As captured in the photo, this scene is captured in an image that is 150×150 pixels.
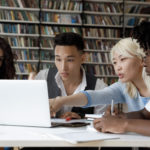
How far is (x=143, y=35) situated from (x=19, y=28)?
392 centimetres

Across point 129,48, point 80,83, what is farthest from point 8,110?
point 80,83

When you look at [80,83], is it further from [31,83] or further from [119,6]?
[119,6]

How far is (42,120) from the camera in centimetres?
145

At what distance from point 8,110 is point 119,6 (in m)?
4.39

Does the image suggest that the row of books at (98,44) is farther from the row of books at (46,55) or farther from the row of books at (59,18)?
the row of books at (46,55)

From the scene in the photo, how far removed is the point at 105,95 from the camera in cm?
202

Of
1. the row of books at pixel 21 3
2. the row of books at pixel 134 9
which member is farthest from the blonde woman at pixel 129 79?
the row of books at pixel 134 9

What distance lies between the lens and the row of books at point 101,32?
5.44m

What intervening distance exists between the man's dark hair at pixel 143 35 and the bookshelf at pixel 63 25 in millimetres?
3762

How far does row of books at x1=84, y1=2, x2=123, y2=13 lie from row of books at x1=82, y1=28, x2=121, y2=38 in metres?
0.33

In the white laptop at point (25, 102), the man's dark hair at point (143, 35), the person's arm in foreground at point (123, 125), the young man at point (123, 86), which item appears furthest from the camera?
the young man at point (123, 86)

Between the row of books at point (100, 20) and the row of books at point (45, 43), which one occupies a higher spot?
the row of books at point (100, 20)

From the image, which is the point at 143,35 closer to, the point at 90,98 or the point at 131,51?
the point at 131,51

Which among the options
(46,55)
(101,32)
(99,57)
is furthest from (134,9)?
(46,55)
